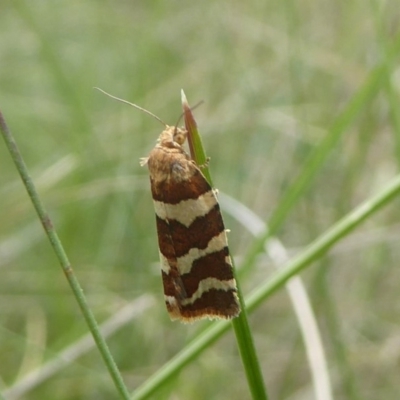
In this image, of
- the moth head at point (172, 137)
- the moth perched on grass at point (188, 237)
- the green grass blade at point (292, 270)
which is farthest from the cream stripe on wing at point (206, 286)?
the moth head at point (172, 137)

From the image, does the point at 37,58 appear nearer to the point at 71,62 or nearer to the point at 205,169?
the point at 71,62

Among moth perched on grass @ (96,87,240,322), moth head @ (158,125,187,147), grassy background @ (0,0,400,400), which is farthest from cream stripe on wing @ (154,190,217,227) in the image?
grassy background @ (0,0,400,400)

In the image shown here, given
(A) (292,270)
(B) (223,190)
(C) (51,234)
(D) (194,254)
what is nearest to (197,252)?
(D) (194,254)

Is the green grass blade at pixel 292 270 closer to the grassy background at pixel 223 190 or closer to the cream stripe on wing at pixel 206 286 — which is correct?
the cream stripe on wing at pixel 206 286

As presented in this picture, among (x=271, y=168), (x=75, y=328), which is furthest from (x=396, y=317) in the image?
(x=75, y=328)

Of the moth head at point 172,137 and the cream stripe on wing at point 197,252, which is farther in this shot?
the moth head at point 172,137

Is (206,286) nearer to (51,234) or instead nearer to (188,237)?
(188,237)

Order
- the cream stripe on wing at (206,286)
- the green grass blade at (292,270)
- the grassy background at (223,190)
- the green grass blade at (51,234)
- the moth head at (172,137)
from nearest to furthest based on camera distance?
the green grass blade at (51,234)
the green grass blade at (292,270)
the cream stripe on wing at (206,286)
the moth head at (172,137)
the grassy background at (223,190)

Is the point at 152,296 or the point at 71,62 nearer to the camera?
the point at 152,296
